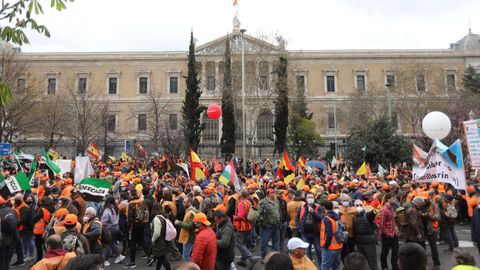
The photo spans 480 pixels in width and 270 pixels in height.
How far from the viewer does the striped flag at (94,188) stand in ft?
24.7

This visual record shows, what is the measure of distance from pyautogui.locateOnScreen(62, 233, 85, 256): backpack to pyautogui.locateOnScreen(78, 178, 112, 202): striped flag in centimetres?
261

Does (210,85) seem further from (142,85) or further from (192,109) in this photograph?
(192,109)

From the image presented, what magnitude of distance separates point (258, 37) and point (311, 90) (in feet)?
75.9

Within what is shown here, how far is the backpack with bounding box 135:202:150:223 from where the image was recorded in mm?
7824

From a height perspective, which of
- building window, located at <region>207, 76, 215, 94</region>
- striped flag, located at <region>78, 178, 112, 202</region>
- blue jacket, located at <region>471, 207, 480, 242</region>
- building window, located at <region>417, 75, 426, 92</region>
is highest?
building window, located at <region>207, 76, 215, 94</region>

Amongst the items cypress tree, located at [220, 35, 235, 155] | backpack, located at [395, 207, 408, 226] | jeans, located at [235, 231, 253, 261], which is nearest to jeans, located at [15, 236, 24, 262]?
jeans, located at [235, 231, 253, 261]

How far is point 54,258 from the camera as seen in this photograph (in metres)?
4.17

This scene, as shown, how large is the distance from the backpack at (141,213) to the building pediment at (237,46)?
2556 cm

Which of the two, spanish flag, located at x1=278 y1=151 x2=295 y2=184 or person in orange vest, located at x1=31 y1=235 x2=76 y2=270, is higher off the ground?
spanish flag, located at x1=278 y1=151 x2=295 y2=184

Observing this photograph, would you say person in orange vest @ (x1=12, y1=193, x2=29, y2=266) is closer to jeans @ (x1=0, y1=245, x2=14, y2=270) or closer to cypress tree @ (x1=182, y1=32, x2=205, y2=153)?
jeans @ (x1=0, y1=245, x2=14, y2=270)

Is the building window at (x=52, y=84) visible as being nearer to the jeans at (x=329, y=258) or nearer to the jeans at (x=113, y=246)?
the jeans at (x=113, y=246)

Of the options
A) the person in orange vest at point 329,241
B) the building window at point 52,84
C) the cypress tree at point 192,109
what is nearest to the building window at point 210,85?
the cypress tree at point 192,109

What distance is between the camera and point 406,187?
1007 centimetres

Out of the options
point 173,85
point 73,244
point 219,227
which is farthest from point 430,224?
point 173,85
